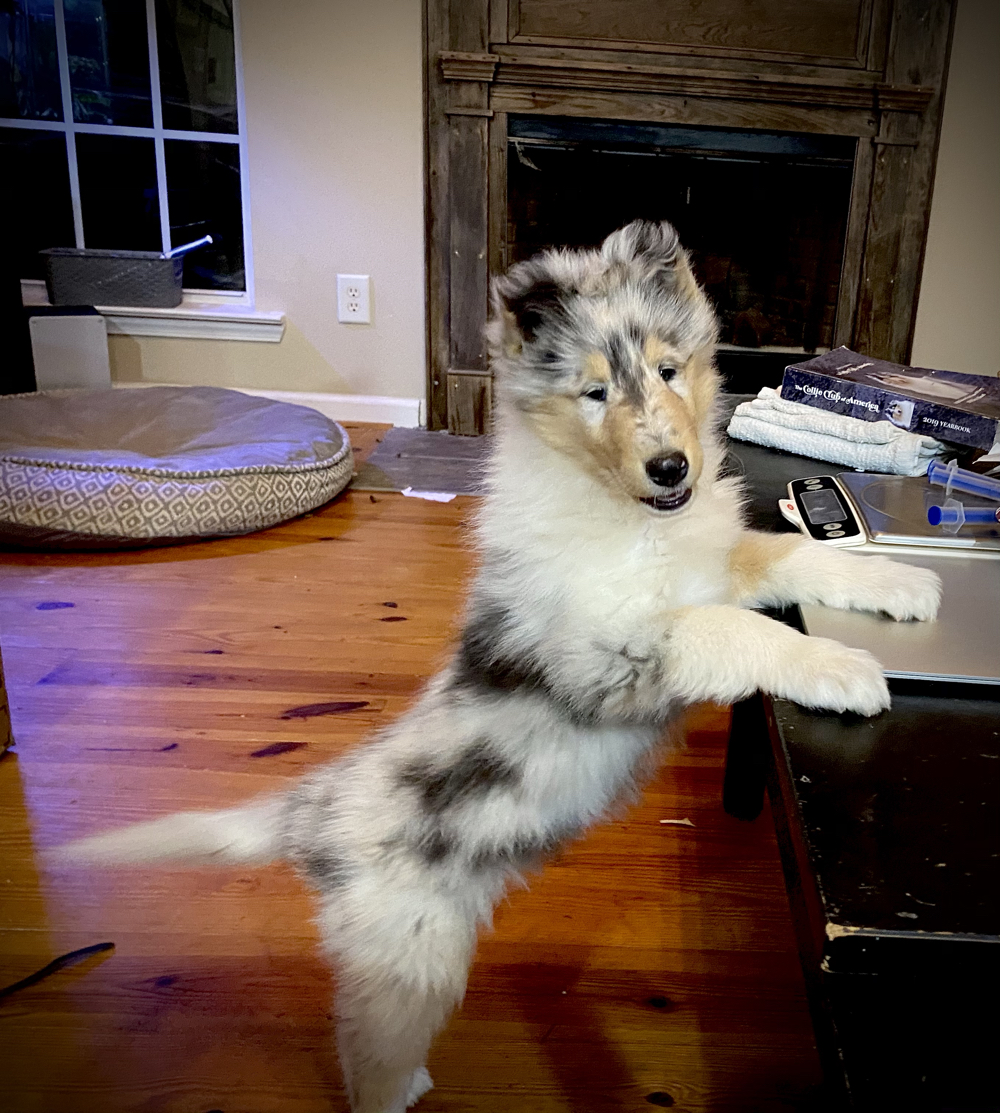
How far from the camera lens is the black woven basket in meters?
3.92

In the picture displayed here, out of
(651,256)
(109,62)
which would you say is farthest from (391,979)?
(109,62)

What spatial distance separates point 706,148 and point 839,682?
339 cm

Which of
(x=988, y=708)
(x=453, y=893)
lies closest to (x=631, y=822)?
(x=453, y=893)

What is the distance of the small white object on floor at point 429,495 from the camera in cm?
334

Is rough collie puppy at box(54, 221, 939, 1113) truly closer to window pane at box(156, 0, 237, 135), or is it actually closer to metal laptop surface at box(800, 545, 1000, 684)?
metal laptop surface at box(800, 545, 1000, 684)

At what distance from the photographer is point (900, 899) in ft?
1.98

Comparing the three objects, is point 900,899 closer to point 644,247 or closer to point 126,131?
point 644,247

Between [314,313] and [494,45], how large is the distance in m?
1.23

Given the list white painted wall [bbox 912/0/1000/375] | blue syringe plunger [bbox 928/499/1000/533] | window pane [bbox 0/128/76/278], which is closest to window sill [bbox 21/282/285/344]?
window pane [bbox 0/128/76/278]

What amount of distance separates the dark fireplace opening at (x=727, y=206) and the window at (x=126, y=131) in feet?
4.05

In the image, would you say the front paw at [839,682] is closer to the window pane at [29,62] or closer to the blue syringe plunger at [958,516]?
the blue syringe plunger at [958,516]

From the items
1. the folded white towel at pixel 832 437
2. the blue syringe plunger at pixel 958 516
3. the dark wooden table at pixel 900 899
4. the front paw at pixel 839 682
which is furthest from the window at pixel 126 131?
the dark wooden table at pixel 900 899

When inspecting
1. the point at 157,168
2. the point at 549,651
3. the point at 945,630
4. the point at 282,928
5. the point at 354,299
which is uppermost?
the point at 157,168

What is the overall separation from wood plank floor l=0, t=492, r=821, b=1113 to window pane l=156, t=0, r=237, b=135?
2477mm
